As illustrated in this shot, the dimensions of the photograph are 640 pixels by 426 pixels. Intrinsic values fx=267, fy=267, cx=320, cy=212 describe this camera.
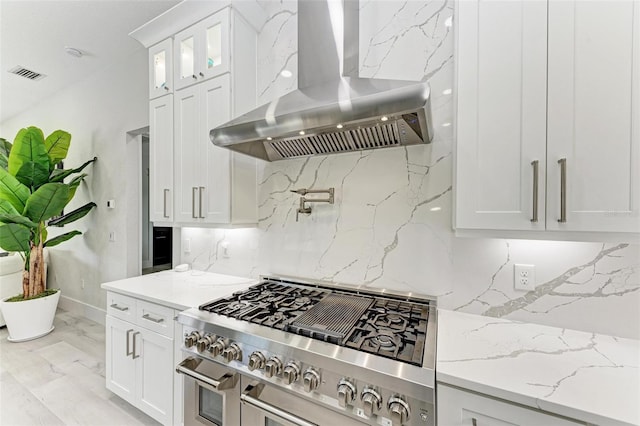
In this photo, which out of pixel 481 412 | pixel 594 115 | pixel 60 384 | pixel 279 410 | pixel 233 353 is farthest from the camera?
pixel 60 384

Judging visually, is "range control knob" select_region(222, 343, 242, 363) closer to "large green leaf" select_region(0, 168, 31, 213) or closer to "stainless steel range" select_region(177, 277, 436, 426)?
"stainless steel range" select_region(177, 277, 436, 426)

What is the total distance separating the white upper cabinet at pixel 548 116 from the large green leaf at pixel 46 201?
151 inches

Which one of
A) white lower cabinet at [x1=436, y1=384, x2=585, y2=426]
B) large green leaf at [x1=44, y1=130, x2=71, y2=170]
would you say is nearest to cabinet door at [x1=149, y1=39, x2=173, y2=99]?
large green leaf at [x1=44, y1=130, x2=71, y2=170]

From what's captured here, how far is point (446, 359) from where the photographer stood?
0.99 m

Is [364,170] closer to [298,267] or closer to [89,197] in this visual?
[298,267]

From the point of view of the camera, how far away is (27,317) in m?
3.03

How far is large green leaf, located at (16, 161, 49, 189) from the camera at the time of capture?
2.88 meters

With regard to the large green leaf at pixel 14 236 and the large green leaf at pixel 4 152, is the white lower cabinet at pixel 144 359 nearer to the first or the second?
the large green leaf at pixel 14 236

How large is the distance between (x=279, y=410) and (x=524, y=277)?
4.35ft

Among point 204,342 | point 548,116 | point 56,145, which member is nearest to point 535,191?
point 548,116

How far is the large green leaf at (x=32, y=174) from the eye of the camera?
→ 9.46 feet

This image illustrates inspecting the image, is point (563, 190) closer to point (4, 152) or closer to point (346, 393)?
point (346, 393)

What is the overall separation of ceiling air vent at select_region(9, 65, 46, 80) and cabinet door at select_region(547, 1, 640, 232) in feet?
17.1

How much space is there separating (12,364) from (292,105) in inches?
146
